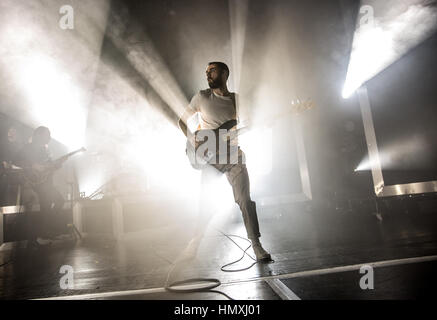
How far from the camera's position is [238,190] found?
1.89m

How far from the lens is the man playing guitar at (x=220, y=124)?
186cm

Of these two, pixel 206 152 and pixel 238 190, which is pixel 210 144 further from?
pixel 238 190

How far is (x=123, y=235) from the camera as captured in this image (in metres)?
4.06

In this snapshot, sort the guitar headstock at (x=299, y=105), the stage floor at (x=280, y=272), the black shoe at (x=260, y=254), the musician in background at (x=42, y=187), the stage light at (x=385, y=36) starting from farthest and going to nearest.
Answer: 1. the musician in background at (x=42, y=187)
2. the stage light at (x=385, y=36)
3. the guitar headstock at (x=299, y=105)
4. the black shoe at (x=260, y=254)
5. the stage floor at (x=280, y=272)

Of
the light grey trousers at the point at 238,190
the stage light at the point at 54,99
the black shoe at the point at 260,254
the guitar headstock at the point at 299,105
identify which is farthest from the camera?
the stage light at the point at 54,99

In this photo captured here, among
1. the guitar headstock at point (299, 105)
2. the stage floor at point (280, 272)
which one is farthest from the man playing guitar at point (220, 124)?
the guitar headstock at point (299, 105)

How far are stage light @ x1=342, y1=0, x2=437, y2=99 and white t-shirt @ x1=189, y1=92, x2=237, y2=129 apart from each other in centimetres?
337

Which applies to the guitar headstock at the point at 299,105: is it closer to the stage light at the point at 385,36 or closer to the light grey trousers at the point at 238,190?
the light grey trousers at the point at 238,190

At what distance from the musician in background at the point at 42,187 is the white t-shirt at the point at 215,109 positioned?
142 inches

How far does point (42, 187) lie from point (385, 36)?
21.2 feet

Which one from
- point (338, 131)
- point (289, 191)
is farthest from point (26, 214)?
point (338, 131)

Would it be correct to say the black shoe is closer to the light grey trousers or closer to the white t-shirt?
the light grey trousers

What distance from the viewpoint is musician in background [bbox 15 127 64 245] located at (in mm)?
3988

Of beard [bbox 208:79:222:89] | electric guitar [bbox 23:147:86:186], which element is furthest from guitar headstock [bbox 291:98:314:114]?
electric guitar [bbox 23:147:86:186]
